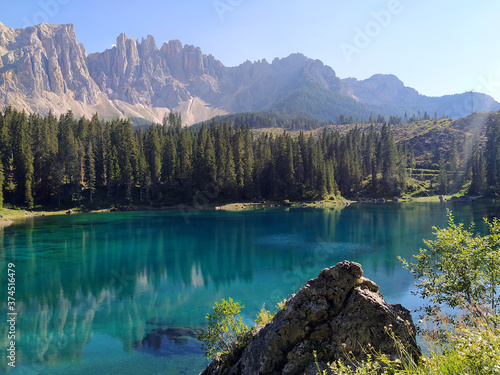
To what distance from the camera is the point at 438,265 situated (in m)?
8.87

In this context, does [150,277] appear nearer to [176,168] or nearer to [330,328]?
[330,328]

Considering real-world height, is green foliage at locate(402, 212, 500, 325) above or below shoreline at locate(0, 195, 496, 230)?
above

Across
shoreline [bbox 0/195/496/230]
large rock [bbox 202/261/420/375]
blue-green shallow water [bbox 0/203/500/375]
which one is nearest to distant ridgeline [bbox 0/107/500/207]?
shoreline [bbox 0/195/496/230]

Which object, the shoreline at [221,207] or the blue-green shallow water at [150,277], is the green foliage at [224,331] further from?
the shoreline at [221,207]

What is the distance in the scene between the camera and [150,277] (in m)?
30.3

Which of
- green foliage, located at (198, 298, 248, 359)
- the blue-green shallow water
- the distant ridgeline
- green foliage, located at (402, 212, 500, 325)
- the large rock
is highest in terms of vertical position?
the distant ridgeline

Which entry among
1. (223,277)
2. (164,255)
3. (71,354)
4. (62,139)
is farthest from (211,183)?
(71,354)

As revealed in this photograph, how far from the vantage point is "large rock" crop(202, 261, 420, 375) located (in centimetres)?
798

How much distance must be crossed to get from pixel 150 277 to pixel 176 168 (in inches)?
3140

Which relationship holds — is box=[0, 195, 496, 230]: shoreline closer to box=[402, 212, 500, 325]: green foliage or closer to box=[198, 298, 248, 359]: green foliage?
box=[198, 298, 248, 359]: green foliage

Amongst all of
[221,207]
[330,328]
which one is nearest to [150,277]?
[330,328]

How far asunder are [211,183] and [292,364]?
9507 cm

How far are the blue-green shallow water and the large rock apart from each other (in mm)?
7722

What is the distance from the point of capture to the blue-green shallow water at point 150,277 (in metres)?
16.5
